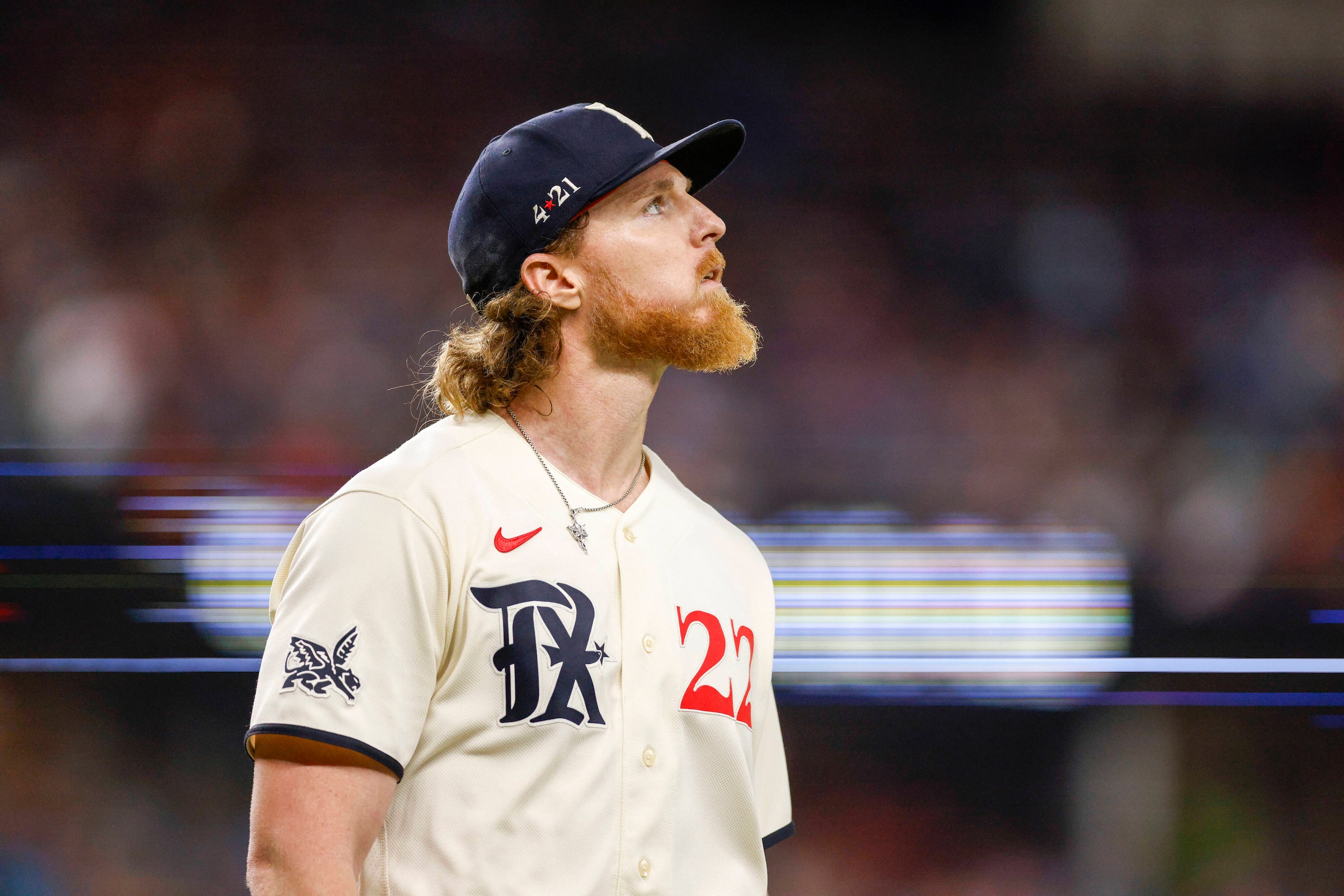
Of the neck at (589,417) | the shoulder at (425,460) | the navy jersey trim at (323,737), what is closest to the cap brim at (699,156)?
the neck at (589,417)

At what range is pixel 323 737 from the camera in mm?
1042

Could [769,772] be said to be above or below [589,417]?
below

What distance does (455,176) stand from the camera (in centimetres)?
288

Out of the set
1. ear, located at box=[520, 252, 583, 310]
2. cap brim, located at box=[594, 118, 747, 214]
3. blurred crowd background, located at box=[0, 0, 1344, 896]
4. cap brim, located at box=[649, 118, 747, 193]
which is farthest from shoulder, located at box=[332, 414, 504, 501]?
blurred crowd background, located at box=[0, 0, 1344, 896]

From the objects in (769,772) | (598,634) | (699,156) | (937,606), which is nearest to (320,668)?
(598,634)

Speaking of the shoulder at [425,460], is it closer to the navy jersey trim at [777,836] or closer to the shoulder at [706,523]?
the shoulder at [706,523]

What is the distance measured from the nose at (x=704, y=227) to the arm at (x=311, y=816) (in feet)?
2.82

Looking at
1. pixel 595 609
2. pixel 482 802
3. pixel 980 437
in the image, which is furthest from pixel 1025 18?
pixel 482 802

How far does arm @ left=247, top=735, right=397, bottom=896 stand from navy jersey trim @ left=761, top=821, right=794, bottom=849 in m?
0.62

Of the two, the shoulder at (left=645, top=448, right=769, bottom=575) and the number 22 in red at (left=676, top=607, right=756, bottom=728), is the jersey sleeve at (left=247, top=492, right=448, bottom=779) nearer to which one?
the number 22 in red at (left=676, top=607, right=756, bottom=728)

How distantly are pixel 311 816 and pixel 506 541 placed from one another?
370 millimetres

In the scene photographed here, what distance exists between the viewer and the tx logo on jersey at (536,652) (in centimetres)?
116

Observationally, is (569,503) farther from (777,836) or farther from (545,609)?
(777,836)

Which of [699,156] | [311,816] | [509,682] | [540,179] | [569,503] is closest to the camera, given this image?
[311,816]
